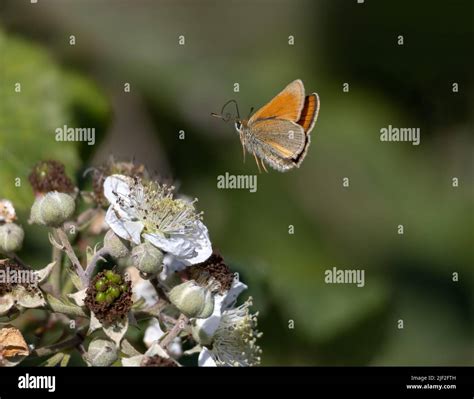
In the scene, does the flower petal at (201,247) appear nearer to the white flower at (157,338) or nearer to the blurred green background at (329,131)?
the white flower at (157,338)

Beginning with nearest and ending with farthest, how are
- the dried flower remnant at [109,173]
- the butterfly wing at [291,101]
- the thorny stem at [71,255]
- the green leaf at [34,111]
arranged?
the thorny stem at [71,255] → the dried flower remnant at [109,173] → the green leaf at [34,111] → the butterfly wing at [291,101]

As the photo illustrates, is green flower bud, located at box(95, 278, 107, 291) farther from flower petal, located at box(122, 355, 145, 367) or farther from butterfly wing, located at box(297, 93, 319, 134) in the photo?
butterfly wing, located at box(297, 93, 319, 134)

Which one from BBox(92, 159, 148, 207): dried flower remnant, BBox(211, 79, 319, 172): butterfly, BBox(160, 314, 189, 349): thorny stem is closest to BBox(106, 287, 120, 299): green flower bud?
BBox(160, 314, 189, 349): thorny stem

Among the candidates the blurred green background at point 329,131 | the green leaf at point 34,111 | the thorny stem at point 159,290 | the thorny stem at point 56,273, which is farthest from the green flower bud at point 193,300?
the blurred green background at point 329,131

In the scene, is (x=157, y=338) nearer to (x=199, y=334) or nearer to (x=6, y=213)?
(x=199, y=334)

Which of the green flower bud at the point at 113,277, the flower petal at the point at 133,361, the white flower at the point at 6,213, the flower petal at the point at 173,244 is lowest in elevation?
the flower petal at the point at 133,361

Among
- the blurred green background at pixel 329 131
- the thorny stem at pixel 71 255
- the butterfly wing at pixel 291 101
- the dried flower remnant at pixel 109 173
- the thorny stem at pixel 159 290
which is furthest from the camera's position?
the blurred green background at pixel 329 131
